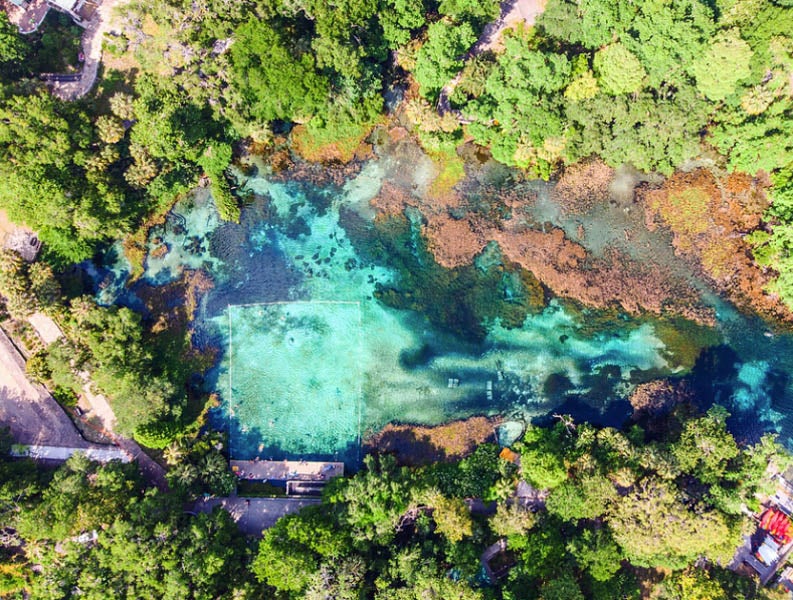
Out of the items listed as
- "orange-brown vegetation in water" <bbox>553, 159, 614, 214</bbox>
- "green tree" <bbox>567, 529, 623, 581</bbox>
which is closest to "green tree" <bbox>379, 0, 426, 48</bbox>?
"orange-brown vegetation in water" <bbox>553, 159, 614, 214</bbox>

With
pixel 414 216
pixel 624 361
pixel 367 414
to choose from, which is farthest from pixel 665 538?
pixel 414 216

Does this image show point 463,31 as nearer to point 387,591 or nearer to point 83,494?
point 387,591

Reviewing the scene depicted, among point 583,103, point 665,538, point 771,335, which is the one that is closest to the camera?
point 665,538

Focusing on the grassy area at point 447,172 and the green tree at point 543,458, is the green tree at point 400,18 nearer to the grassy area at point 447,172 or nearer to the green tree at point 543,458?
the grassy area at point 447,172

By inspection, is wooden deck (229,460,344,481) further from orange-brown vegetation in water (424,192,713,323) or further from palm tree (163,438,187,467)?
orange-brown vegetation in water (424,192,713,323)

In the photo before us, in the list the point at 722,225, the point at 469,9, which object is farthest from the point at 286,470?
the point at 722,225

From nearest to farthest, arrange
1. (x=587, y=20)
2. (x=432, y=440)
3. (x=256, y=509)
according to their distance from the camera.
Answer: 1. (x=587, y=20)
2. (x=256, y=509)
3. (x=432, y=440)

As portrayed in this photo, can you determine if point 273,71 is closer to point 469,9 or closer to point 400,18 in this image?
point 400,18
